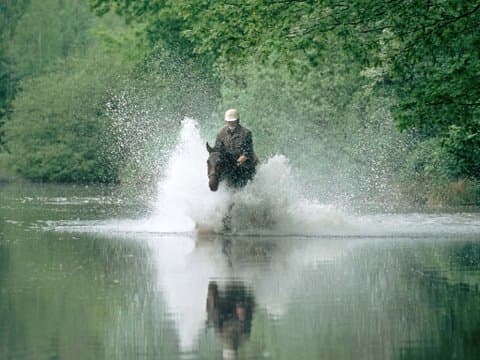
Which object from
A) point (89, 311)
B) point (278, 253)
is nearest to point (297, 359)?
point (89, 311)

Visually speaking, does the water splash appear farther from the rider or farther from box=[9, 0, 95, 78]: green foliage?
box=[9, 0, 95, 78]: green foliage

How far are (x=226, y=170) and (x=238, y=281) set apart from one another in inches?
375

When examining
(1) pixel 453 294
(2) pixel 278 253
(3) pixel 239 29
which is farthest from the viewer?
(3) pixel 239 29

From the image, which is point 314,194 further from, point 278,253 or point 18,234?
point 278,253

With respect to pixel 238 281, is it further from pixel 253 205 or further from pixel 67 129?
pixel 67 129

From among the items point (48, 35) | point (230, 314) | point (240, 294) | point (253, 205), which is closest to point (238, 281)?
point (240, 294)

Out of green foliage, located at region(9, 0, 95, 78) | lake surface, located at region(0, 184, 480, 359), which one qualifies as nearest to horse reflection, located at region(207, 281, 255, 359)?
lake surface, located at region(0, 184, 480, 359)

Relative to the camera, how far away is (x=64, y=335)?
1162 centimetres

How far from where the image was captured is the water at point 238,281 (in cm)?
1113

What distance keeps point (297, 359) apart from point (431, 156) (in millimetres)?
31886

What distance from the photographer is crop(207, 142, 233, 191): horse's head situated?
25078 millimetres

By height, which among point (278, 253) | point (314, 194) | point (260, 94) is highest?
point (260, 94)

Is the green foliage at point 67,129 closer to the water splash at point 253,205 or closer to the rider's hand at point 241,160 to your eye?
the water splash at point 253,205

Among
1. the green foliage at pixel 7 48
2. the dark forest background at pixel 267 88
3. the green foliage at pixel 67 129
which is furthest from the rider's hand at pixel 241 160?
the green foliage at pixel 7 48
